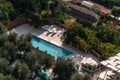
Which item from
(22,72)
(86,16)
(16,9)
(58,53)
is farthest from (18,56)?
(86,16)

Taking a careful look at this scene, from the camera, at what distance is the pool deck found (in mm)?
28562

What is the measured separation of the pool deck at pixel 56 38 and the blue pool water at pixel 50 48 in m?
0.38

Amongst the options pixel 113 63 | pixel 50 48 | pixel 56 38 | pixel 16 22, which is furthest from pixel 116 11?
pixel 113 63

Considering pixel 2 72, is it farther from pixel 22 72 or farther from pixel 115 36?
pixel 115 36

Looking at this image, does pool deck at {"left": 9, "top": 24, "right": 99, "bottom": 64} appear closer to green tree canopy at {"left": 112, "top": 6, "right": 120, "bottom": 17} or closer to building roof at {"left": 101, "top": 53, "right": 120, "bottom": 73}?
building roof at {"left": 101, "top": 53, "right": 120, "bottom": 73}

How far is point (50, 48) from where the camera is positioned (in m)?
29.8

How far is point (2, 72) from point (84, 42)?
847 centimetres

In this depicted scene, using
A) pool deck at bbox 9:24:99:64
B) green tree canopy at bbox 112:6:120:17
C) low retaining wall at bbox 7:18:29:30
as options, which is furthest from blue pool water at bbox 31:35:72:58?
green tree canopy at bbox 112:6:120:17

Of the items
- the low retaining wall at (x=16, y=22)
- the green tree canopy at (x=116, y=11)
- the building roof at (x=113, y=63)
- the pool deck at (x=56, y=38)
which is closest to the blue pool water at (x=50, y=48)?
the pool deck at (x=56, y=38)

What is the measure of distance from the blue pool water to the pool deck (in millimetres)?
382

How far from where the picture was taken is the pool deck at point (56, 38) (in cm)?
2856

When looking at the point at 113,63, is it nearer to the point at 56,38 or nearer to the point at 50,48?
the point at 50,48

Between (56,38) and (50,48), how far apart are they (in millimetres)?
1640

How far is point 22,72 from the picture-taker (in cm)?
2330
